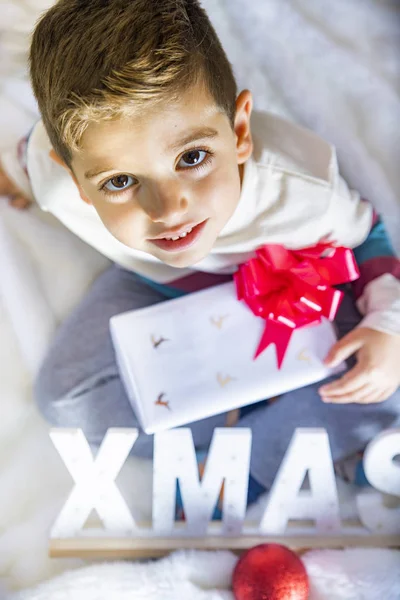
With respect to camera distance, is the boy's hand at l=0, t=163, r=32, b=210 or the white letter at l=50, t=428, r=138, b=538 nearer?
the white letter at l=50, t=428, r=138, b=538

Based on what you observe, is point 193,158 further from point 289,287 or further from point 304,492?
point 304,492

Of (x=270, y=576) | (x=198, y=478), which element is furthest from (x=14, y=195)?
(x=270, y=576)

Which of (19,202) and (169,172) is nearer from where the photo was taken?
(169,172)

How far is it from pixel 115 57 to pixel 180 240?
0.53 ft

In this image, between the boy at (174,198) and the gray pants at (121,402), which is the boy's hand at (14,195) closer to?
the boy at (174,198)

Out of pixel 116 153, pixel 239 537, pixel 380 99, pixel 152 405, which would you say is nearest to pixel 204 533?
pixel 239 537

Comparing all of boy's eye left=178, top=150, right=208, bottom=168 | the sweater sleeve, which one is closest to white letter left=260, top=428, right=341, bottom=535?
the sweater sleeve

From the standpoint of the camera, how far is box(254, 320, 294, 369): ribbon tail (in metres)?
0.60

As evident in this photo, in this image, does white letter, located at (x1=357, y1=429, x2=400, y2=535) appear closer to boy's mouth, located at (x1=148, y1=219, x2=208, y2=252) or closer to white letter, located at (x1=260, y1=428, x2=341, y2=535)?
white letter, located at (x1=260, y1=428, x2=341, y2=535)

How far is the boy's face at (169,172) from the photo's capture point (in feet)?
1.42

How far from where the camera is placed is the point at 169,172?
450 millimetres

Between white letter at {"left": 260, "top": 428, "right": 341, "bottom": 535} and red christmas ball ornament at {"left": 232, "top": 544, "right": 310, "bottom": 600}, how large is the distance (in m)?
0.04

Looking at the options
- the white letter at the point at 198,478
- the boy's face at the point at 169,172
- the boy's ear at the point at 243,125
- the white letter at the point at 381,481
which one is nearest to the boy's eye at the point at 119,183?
the boy's face at the point at 169,172

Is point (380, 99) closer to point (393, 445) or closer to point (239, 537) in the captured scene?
point (393, 445)
